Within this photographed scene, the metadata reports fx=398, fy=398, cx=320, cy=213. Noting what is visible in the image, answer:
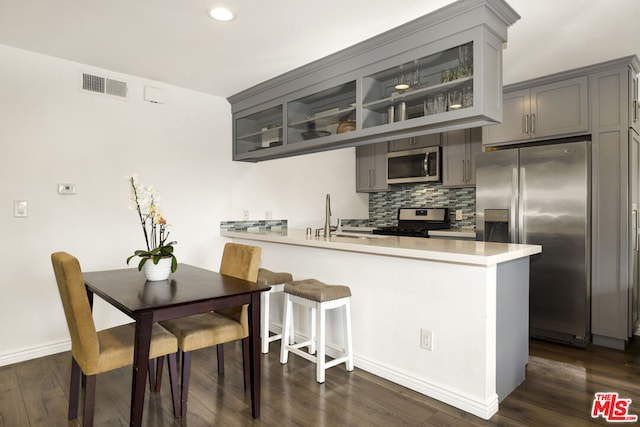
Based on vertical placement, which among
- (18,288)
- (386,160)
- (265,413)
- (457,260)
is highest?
(386,160)

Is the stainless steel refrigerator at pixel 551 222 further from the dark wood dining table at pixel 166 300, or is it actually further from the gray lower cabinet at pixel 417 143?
the dark wood dining table at pixel 166 300

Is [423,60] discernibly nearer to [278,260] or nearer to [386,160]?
[278,260]

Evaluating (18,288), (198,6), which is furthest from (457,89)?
(18,288)

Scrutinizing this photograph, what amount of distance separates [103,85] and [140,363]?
2.58m

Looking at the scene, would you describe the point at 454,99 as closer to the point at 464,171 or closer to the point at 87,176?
the point at 464,171

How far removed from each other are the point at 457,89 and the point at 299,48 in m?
1.21

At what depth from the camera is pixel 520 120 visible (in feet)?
12.3

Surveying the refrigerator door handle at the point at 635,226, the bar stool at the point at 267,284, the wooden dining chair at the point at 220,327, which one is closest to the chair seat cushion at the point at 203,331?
the wooden dining chair at the point at 220,327

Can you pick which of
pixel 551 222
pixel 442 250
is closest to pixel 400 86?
pixel 442 250

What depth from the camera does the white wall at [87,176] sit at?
117 inches

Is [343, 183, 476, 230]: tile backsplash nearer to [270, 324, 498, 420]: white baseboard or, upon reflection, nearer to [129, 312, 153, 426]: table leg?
[270, 324, 498, 420]: white baseboard

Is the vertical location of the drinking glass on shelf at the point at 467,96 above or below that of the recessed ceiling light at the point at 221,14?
below

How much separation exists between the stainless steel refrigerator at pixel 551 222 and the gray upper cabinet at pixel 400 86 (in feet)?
4.35

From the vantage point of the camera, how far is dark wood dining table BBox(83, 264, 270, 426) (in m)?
1.80
